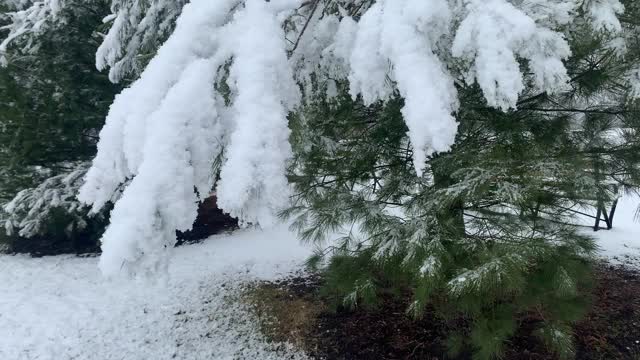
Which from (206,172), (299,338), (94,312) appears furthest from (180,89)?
(94,312)

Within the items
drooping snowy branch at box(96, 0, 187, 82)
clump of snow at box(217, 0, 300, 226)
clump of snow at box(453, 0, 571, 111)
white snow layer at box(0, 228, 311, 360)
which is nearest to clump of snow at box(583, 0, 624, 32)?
clump of snow at box(453, 0, 571, 111)

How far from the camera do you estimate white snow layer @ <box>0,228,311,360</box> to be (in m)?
3.90

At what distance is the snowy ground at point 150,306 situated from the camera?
3.91m

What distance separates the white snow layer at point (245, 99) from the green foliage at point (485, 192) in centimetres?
59

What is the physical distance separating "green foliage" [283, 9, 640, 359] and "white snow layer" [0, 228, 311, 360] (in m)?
1.47

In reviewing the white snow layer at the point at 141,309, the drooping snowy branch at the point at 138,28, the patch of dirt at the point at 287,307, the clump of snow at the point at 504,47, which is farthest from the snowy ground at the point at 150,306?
the clump of snow at the point at 504,47

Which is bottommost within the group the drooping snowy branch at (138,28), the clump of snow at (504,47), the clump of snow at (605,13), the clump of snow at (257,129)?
the clump of snow at (257,129)

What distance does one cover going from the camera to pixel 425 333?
3729 mm

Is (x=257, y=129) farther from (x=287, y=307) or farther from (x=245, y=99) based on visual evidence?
(x=287, y=307)

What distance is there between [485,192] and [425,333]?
182cm

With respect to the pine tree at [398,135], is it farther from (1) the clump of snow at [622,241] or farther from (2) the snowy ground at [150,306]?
(1) the clump of snow at [622,241]

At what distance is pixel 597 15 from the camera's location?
1822 mm

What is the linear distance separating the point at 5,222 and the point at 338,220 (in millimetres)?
5255

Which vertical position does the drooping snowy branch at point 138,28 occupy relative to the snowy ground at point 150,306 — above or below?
above
